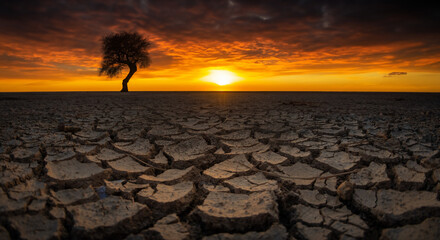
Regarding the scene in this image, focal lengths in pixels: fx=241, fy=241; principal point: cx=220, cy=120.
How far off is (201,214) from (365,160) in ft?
4.18

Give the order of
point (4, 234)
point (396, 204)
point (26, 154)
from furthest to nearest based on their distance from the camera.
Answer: point (26, 154) < point (396, 204) < point (4, 234)

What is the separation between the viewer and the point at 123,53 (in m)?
15.3

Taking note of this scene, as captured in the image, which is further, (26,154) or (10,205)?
(26,154)

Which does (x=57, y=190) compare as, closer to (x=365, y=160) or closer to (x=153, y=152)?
(x=153, y=152)

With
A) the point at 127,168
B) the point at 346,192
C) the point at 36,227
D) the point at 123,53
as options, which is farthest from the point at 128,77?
the point at 346,192

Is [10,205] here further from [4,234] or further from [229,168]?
[229,168]

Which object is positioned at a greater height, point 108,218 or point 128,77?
point 128,77

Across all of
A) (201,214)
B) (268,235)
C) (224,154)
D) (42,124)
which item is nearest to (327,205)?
(268,235)

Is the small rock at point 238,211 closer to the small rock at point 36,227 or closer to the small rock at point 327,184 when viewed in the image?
the small rock at point 327,184

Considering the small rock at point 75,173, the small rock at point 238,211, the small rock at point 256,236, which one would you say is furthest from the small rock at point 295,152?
the small rock at point 75,173

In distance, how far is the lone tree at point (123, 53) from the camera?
15100mm

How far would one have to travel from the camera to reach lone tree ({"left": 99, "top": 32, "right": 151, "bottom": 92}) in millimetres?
15100

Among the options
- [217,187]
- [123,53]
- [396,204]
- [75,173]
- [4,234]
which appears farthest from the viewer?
[123,53]

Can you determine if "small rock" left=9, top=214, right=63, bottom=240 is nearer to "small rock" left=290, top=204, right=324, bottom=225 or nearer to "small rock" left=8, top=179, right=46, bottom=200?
"small rock" left=8, top=179, right=46, bottom=200
